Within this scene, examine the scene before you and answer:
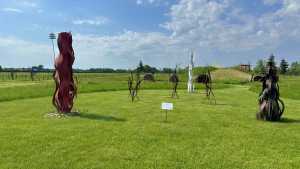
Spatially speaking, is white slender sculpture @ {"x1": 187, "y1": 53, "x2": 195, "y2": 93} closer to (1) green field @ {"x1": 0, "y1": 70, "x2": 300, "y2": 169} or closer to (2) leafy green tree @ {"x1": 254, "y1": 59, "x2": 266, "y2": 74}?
(2) leafy green tree @ {"x1": 254, "y1": 59, "x2": 266, "y2": 74}

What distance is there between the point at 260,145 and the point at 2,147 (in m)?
7.42

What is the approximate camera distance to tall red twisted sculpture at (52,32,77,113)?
1582 centimetres

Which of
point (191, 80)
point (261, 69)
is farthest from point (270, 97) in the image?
point (191, 80)

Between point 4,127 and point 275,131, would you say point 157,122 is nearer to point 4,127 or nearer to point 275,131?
point 275,131

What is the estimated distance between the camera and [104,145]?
9.98 m

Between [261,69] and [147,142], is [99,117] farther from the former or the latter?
[261,69]

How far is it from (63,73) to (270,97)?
9.17 meters

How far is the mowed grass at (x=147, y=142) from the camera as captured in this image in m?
8.41

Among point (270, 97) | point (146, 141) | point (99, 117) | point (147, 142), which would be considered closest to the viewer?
point (147, 142)

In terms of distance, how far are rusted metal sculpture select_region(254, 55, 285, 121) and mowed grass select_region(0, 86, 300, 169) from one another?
58 cm

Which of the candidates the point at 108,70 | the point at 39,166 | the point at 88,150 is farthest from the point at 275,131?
the point at 108,70

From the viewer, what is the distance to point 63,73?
15.9 metres

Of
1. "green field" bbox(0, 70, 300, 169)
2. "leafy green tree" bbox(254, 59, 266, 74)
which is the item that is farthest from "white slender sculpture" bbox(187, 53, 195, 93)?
"green field" bbox(0, 70, 300, 169)

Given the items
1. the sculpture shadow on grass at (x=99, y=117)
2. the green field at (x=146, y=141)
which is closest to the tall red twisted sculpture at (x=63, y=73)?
the green field at (x=146, y=141)
